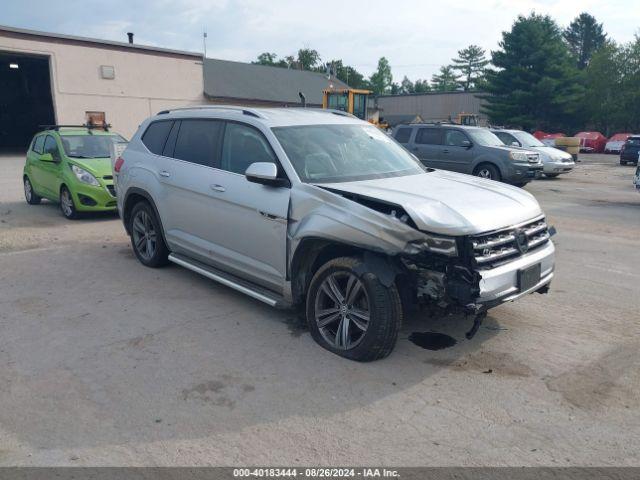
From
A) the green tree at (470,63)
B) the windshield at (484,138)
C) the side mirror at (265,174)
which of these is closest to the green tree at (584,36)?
the green tree at (470,63)

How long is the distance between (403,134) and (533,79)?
3755 cm

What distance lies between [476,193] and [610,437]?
7.12 ft

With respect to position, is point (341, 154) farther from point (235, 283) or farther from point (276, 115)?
point (235, 283)

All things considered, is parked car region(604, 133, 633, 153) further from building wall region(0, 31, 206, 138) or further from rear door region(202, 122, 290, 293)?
rear door region(202, 122, 290, 293)

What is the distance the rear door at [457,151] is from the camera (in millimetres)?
15164

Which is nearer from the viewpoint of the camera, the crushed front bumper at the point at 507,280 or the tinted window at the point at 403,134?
the crushed front bumper at the point at 507,280

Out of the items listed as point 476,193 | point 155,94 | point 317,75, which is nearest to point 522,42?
point 317,75

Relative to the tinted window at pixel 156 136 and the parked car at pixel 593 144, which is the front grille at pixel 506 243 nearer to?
the tinted window at pixel 156 136

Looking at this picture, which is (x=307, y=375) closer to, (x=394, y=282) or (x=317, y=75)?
(x=394, y=282)

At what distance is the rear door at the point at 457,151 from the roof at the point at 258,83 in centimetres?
2401

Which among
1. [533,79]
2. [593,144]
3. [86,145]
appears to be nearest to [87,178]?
[86,145]

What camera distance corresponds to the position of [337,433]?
3.33 metres

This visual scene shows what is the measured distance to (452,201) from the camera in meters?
4.33

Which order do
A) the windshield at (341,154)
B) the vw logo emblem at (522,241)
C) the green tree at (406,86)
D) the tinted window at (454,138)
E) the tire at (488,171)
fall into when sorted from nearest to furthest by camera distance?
the vw logo emblem at (522,241)
the windshield at (341,154)
the tire at (488,171)
the tinted window at (454,138)
the green tree at (406,86)
